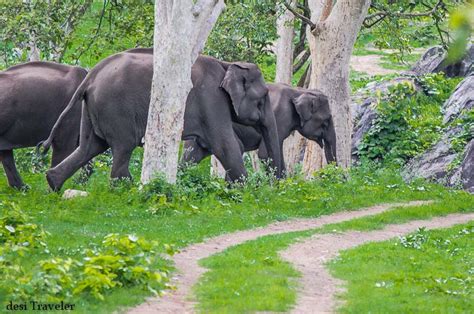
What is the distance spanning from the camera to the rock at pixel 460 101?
85.7 ft

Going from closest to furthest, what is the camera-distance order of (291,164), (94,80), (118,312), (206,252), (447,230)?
(118,312) < (206,252) < (447,230) < (94,80) < (291,164)

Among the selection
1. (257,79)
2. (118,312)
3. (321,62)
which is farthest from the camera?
(321,62)

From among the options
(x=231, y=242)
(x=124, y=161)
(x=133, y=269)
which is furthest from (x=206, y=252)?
(x=124, y=161)

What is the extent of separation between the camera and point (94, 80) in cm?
1864

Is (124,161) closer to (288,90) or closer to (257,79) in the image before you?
(257,79)

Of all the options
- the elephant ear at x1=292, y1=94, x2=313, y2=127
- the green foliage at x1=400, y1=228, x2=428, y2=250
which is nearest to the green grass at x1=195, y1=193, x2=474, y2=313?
the green foliage at x1=400, y1=228, x2=428, y2=250

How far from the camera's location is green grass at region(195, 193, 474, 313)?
10.4 meters

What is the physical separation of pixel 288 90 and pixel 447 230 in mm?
7042

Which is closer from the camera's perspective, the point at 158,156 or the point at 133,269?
the point at 133,269

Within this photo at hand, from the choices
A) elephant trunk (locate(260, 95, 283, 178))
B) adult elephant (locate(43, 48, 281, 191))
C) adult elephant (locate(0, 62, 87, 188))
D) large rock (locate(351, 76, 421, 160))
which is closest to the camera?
adult elephant (locate(43, 48, 281, 191))

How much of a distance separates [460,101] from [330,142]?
17.1 ft

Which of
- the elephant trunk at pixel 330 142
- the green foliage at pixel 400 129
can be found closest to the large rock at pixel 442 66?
the green foliage at pixel 400 129

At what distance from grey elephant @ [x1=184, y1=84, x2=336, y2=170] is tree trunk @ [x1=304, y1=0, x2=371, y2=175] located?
23cm

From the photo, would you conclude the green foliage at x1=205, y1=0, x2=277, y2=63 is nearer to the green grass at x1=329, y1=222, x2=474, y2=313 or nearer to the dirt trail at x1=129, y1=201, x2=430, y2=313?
the dirt trail at x1=129, y1=201, x2=430, y2=313
